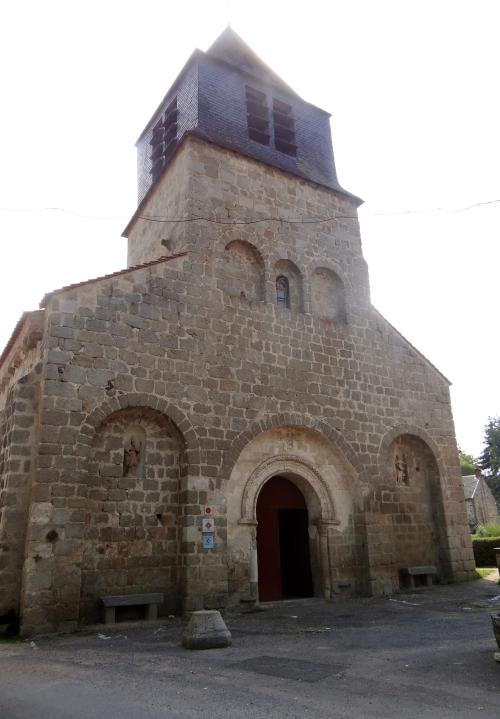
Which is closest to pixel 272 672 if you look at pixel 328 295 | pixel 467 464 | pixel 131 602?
pixel 131 602

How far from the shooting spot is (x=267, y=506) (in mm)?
11953

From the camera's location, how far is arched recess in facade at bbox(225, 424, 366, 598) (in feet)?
35.7

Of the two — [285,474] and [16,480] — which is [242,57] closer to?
[285,474]

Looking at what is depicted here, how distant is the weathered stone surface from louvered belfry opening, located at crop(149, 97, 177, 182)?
11604 mm

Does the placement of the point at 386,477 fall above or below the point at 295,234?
below

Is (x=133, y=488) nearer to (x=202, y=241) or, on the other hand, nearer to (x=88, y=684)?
(x=88, y=684)

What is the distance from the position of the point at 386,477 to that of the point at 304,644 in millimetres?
6414

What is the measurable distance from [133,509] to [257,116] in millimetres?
11166

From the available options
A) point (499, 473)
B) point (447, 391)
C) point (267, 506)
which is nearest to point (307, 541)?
point (267, 506)

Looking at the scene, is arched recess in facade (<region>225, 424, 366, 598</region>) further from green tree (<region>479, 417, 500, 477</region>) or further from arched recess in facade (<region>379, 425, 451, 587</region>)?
green tree (<region>479, 417, 500, 477</region>)

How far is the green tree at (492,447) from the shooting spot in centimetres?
3334

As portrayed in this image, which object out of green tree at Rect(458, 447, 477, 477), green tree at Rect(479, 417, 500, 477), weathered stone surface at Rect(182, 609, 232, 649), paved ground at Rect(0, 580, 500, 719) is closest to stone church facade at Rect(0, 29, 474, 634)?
paved ground at Rect(0, 580, 500, 719)

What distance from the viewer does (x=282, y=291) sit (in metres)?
13.2

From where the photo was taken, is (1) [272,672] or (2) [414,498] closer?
(1) [272,672]
